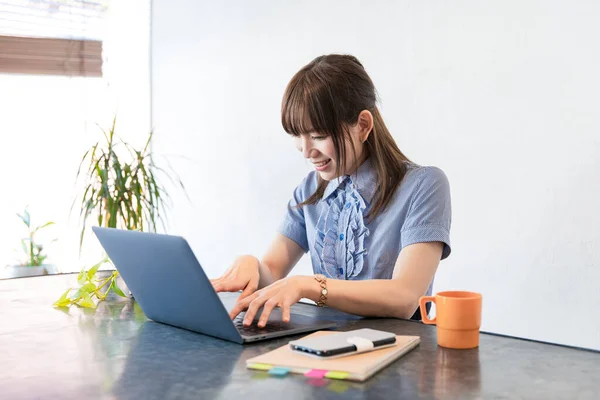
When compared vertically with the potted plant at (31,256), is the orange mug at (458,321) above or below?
above

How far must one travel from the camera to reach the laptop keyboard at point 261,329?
1.36 metres

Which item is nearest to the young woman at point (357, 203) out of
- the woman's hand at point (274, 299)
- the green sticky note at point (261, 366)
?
the woman's hand at point (274, 299)

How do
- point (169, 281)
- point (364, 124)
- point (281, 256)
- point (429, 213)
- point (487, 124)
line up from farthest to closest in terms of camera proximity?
1. point (487, 124)
2. point (281, 256)
3. point (364, 124)
4. point (429, 213)
5. point (169, 281)

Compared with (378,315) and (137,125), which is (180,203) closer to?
(137,125)

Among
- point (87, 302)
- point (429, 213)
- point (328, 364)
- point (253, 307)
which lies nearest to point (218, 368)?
point (328, 364)

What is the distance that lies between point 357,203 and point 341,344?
0.87 m

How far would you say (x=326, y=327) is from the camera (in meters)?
1.43

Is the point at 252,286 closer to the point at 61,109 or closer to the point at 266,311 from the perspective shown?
the point at 266,311

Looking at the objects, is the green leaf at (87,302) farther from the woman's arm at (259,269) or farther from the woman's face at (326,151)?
the woman's face at (326,151)

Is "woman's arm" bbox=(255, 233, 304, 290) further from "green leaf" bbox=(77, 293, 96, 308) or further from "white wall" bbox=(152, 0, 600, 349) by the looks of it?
"white wall" bbox=(152, 0, 600, 349)

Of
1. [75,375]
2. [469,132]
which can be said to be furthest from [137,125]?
[75,375]

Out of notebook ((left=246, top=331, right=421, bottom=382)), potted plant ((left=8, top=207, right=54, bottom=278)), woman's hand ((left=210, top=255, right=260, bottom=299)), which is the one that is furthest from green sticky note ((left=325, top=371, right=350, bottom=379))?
potted plant ((left=8, top=207, right=54, bottom=278))

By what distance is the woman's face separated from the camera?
1.88 m

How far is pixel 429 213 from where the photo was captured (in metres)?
1.82
